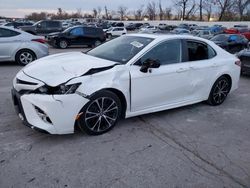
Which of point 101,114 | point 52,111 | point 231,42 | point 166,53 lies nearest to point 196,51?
point 166,53

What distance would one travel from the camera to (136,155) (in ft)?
12.4

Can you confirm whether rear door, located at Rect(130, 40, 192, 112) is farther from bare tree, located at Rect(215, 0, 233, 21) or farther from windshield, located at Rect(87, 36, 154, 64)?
bare tree, located at Rect(215, 0, 233, 21)

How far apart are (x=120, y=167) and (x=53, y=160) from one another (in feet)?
2.78

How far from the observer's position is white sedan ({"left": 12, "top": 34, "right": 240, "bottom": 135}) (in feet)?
12.6

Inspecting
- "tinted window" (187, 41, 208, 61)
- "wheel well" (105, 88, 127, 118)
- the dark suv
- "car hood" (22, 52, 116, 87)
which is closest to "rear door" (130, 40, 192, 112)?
"wheel well" (105, 88, 127, 118)

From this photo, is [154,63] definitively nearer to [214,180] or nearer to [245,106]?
[214,180]

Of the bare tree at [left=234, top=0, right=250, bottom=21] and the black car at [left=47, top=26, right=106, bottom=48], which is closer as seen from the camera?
→ the black car at [left=47, top=26, right=106, bottom=48]

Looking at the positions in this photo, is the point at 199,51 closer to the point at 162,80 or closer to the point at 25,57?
the point at 162,80

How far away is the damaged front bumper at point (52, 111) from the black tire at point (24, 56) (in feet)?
22.1

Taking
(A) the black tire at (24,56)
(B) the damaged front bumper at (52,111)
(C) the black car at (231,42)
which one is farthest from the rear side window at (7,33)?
(C) the black car at (231,42)

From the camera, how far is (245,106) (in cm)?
621

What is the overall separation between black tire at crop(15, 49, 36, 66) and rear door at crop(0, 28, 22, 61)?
0.20 m

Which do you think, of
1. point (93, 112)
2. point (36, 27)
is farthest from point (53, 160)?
point (36, 27)

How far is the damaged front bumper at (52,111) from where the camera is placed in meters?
3.75
